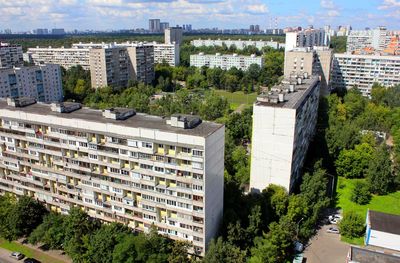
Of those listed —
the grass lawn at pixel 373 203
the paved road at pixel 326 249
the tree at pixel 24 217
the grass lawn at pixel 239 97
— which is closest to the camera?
the paved road at pixel 326 249

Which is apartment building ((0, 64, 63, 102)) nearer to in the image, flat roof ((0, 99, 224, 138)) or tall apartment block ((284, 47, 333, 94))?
flat roof ((0, 99, 224, 138))

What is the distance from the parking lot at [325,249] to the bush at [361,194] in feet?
26.6

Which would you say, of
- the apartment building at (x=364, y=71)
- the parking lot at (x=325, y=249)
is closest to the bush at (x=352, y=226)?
the parking lot at (x=325, y=249)

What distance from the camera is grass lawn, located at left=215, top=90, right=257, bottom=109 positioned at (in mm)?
93438

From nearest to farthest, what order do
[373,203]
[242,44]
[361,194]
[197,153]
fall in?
[197,153] < [361,194] < [373,203] < [242,44]

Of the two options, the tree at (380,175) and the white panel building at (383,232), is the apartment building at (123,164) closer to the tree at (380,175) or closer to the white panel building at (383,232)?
the white panel building at (383,232)

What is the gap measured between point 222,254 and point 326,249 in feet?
38.5

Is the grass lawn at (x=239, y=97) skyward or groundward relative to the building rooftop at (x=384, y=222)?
skyward

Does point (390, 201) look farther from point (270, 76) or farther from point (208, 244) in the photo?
point (270, 76)

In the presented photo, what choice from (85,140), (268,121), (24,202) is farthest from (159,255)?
(268,121)

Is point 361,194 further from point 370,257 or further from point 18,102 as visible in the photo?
point 18,102

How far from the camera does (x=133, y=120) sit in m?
30.1

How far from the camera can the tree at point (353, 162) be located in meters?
46.1

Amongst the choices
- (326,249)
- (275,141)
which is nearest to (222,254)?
(326,249)
